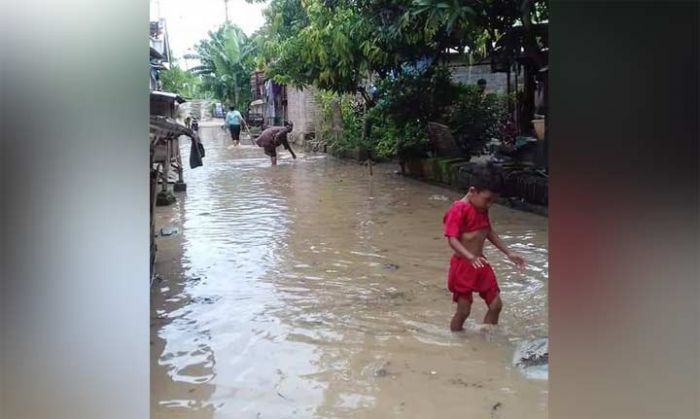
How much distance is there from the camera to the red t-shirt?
4246mm

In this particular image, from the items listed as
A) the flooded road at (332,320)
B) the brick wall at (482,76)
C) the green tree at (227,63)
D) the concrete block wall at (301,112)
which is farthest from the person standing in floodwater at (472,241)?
the green tree at (227,63)

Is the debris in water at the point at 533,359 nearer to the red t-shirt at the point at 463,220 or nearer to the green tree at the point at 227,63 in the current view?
the red t-shirt at the point at 463,220

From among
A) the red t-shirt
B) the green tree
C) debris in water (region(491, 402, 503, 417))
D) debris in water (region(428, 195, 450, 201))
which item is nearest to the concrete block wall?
the green tree

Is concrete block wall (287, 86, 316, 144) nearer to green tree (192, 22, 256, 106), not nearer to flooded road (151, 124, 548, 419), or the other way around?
green tree (192, 22, 256, 106)

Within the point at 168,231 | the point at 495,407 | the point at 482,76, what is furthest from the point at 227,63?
the point at 495,407

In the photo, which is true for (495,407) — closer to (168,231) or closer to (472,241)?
(472,241)

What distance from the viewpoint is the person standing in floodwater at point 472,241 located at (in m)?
4.18

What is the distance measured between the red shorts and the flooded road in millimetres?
314

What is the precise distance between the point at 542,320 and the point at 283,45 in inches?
476
